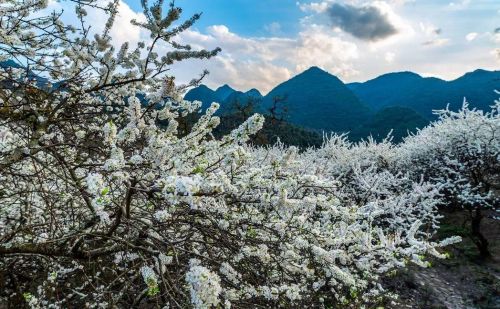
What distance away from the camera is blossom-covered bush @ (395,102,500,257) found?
14.2 meters

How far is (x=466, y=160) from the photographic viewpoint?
16656 millimetres

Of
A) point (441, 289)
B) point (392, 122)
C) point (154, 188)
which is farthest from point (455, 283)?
point (392, 122)

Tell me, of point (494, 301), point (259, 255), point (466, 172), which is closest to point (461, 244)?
point (466, 172)

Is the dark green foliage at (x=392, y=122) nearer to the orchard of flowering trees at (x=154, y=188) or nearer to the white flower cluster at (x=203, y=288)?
the orchard of flowering trees at (x=154, y=188)

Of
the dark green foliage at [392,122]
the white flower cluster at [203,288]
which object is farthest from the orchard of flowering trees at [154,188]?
the dark green foliage at [392,122]

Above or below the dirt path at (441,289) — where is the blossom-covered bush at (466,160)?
above

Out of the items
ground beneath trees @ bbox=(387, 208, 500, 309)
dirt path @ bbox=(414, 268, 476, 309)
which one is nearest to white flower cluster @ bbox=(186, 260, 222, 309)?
ground beneath trees @ bbox=(387, 208, 500, 309)

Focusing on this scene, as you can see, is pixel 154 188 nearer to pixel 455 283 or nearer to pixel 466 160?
pixel 455 283

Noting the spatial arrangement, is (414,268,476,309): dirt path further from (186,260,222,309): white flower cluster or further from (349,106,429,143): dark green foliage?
(349,106,429,143): dark green foliage

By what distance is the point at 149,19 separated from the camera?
2.39m

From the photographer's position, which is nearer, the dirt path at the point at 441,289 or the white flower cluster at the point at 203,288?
the white flower cluster at the point at 203,288

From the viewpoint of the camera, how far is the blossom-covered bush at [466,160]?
14.2m

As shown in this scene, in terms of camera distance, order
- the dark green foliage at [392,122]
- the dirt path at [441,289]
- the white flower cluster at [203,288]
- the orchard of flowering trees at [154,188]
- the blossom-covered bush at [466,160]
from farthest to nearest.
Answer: the dark green foliage at [392,122] < the blossom-covered bush at [466,160] < the dirt path at [441,289] < the orchard of flowering trees at [154,188] < the white flower cluster at [203,288]

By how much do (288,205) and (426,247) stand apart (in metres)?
4.55
